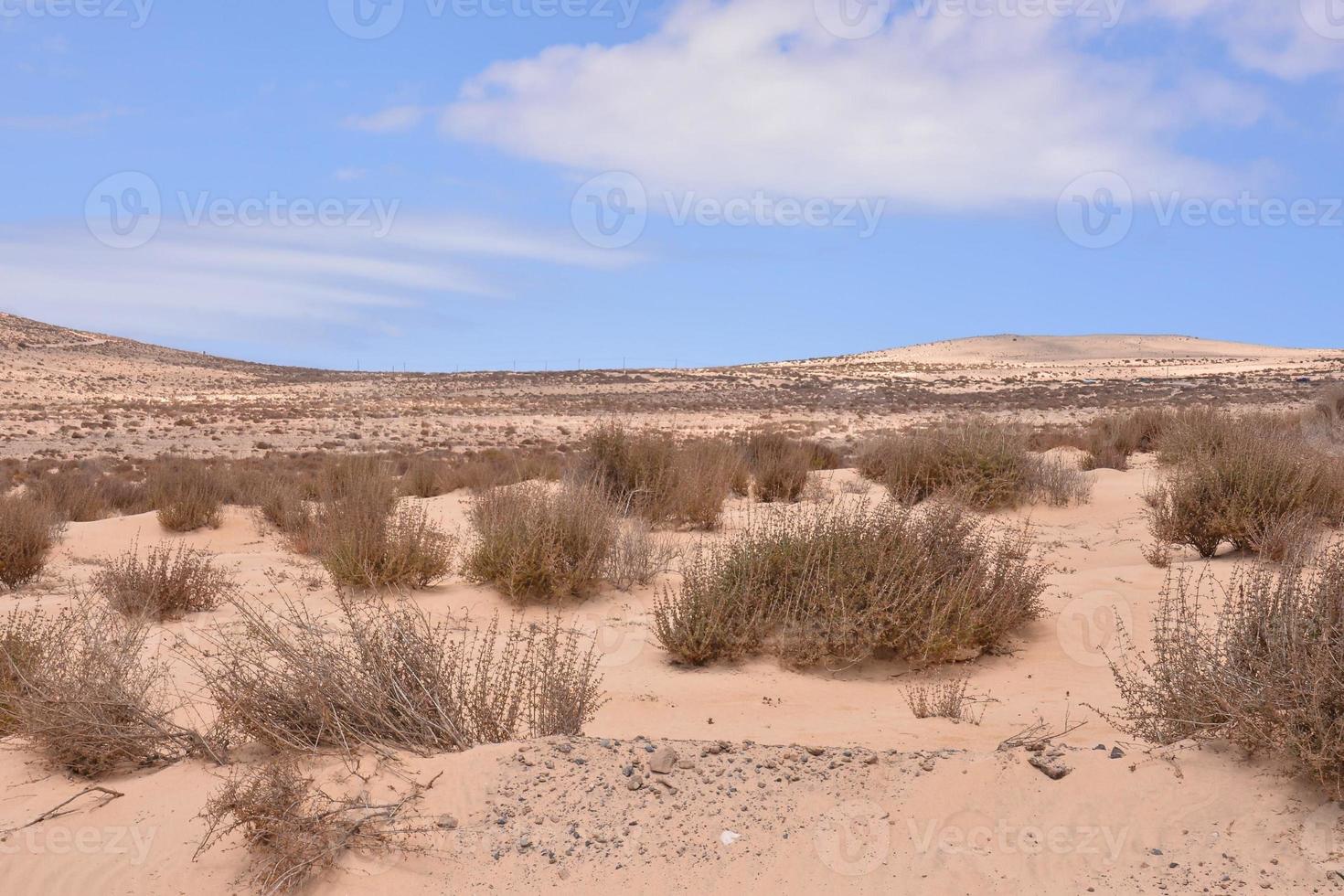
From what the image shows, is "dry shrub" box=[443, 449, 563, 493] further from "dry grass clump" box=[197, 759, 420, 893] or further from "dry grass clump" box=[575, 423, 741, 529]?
"dry grass clump" box=[197, 759, 420, 893]

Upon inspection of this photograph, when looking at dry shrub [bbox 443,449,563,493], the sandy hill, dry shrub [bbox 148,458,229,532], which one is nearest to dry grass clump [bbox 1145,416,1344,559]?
dry shrub [bbox 443,449,563,493]

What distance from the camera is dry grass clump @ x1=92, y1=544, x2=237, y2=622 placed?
8.20 metres

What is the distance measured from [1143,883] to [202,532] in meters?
12.3

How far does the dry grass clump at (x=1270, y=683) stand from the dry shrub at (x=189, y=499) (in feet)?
38.4

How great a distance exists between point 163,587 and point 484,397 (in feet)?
166

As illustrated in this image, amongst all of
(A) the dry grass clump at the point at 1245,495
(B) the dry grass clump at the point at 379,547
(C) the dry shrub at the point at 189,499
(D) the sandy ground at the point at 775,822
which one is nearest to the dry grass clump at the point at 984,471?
(A) the dry grass clump at the point at 1245,495

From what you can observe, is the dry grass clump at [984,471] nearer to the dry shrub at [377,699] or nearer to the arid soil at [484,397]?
the arid soil at [484,397]

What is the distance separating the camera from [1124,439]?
18.6 m

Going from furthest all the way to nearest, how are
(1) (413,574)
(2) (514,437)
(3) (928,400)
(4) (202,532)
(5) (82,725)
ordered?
(3) (928,400), (2) (514,437), (4) (202,532), (1) (413,574), (5) (82,725)

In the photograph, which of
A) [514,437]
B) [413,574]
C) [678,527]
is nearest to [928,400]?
[514,437]

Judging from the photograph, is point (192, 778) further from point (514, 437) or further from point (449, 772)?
point (514, 437)

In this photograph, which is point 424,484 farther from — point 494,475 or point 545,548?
point 545,548

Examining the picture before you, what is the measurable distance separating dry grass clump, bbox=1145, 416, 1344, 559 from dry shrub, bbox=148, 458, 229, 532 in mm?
11014

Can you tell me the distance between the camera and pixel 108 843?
4.56m
